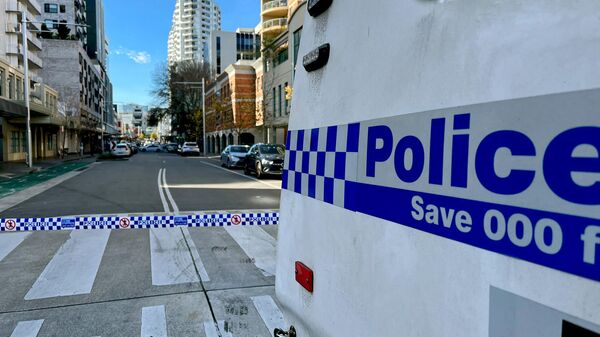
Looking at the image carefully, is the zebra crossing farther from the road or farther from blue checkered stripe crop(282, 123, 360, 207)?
blue checkered stripe crop(282, 123, 360, 207)

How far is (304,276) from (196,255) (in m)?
4.67

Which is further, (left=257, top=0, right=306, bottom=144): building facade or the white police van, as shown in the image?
(left=257, top=0, right=306, bottom=144): building facade

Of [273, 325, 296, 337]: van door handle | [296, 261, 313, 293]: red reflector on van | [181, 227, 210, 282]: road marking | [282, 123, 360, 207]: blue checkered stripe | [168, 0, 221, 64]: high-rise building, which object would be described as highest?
[168, 0, 221, 64]: high-rise building

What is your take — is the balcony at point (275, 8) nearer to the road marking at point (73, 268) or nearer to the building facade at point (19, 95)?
the building facade at point (19, 95)

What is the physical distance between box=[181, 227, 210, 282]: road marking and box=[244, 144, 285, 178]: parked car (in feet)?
37.7

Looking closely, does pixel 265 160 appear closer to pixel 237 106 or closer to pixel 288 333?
pixel 288 333

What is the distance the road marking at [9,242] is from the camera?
675 cm

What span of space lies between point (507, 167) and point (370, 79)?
72cm

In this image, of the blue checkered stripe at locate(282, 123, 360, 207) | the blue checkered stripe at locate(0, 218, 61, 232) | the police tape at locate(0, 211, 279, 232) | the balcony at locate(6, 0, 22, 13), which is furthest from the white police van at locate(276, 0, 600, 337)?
the balcony at locate(6, 0, 22, 13)

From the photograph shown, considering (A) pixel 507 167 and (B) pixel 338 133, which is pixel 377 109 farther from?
(A) pixel 507 167

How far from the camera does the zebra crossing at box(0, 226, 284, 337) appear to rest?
13.4 ft

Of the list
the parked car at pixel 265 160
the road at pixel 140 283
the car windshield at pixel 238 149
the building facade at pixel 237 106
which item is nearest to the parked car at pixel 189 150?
the building facade at pixel 237 106

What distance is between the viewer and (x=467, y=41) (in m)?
1.25

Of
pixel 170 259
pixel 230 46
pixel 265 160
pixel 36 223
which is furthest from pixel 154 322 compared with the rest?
pixel 230 46
